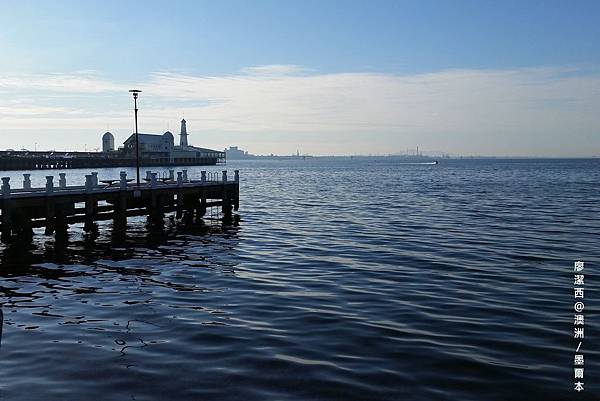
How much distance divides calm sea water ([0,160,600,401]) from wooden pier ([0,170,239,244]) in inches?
53.8

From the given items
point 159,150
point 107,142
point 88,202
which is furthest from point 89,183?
point 107,142

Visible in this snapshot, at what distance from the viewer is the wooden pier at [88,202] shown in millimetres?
25047

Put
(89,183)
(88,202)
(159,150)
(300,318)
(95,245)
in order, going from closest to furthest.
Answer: (300,318) → (95,245) → (89,183) → (88,202) → (159,150)

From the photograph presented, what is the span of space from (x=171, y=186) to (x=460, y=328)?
25.1 meters

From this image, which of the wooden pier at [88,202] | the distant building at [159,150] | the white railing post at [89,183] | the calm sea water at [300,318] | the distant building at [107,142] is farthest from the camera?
the distant building at [107,142]

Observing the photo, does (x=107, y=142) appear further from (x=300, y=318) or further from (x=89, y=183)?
(x=300, y=318)

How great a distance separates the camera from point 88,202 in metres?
28.1

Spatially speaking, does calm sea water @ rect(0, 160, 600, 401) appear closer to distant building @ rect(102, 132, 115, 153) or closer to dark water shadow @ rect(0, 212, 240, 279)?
dark water shadow @ rect(0, 212, 240, 279)

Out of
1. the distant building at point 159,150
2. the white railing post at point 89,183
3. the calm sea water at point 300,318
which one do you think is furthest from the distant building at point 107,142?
the calm sea water at point 300,318

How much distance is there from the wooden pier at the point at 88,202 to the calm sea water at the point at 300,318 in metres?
1.37

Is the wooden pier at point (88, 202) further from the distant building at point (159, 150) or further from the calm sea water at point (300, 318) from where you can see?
the distant building at point (159, 150)

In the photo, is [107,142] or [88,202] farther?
[107,142]

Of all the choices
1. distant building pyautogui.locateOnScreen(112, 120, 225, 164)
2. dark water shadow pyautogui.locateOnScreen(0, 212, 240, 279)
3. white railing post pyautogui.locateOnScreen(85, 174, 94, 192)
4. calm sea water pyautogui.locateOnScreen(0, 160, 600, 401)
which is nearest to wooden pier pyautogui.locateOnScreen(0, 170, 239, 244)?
white railing post pyautogui.locateOnScreen(85, 174, 94, 192)

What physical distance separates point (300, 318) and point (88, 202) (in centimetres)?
1836
